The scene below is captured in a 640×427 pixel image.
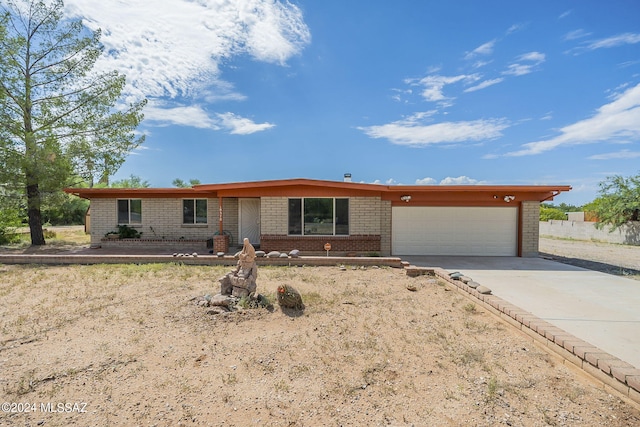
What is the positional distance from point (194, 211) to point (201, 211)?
0.32 meters

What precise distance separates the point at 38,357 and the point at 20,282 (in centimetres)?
513

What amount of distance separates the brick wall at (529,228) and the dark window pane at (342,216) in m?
6.30

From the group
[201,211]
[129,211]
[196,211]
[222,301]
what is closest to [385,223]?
[222,301]

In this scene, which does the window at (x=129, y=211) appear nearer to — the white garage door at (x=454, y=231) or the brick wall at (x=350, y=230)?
the brick wall at (x=350, y=230)

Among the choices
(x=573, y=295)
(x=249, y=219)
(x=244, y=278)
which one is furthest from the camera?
(x=249, y=219)

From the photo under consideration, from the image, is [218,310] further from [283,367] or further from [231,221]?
[231,221]

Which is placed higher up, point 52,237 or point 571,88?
point 571,88

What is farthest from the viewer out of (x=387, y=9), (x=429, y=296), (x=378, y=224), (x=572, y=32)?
(x=378, y=224)

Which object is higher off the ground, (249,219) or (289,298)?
(249,219)

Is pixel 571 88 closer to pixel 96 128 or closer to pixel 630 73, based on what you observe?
pixel 630 73

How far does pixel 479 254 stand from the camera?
1114 centimetres

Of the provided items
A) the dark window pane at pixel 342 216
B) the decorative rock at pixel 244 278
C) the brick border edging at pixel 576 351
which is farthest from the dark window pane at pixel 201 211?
the brick border edging at pixel 576 351

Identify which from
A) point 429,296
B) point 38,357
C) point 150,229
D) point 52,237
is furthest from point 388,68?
point 52,237

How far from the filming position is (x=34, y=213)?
13734mm
